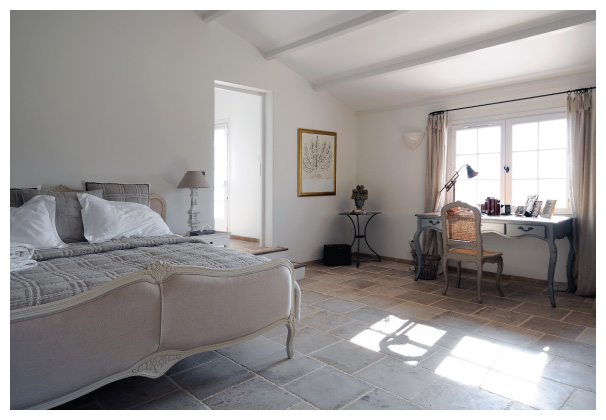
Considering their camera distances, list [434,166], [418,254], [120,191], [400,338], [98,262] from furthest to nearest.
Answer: [434,166]
[418,254]
[120,191]
[400,338]
[98,262]

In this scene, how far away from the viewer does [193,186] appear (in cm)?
432

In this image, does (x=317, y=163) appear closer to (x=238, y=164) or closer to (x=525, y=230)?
(x=238, y=164)

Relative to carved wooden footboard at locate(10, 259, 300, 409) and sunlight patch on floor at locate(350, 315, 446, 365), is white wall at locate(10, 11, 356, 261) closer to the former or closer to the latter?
carved wooden footboard at locate(10, 259, 300, 409)

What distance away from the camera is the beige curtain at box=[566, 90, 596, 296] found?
414cm

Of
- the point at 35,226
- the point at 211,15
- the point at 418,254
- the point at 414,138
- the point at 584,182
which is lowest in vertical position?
the point at 418,254

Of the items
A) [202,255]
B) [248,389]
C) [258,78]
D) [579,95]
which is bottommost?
[248,389]

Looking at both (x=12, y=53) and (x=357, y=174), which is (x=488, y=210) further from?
(x=12, y=53)

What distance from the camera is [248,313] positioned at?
2445 millimetres

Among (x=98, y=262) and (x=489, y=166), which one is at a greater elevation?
(x=489, y=166)

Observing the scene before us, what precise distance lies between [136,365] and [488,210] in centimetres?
391

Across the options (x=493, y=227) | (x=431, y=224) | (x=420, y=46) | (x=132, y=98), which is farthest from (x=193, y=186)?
(x=493, y=227)

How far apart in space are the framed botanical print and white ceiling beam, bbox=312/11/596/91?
695 millimetres

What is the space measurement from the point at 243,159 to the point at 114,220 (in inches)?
142
